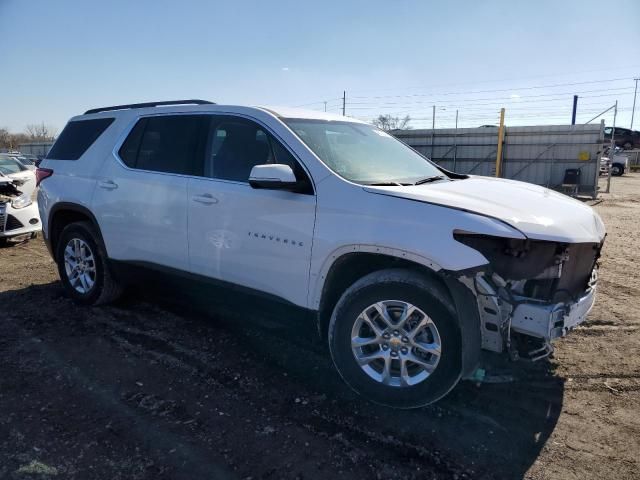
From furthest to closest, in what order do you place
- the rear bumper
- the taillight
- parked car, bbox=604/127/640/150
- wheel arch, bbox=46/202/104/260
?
1. parked car, bbox=604/127/640/150
2. the rear bumper
3. the taillight
4. wheel arch, bbox=46/202/104/260

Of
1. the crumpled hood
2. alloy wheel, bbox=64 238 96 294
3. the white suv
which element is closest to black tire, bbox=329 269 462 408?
the white suv

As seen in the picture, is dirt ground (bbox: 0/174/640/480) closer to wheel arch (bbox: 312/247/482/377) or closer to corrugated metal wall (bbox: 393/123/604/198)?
wheel arch (bbox: 312/247/482/377)

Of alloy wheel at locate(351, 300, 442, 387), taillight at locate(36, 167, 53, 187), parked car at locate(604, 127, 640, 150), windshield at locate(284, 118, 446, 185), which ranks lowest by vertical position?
alloy wheel at locate(351, 300, 442, 387)

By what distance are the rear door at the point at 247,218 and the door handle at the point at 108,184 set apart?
1014 mm

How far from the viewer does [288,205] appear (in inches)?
132

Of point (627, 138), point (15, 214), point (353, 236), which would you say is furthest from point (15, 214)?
point (627, 138)

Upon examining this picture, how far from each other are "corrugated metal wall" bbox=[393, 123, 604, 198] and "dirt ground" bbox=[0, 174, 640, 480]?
15124 mm

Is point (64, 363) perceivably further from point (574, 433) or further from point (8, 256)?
point (8, 256)

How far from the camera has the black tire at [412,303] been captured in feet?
9.46

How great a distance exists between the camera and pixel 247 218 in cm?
356

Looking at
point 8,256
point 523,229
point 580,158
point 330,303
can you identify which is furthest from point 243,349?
point 580,158

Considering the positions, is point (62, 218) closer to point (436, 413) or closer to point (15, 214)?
point (15, 214)

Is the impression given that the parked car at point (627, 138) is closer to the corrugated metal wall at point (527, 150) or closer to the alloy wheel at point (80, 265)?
the corrugated metal wall at point (527, 150)

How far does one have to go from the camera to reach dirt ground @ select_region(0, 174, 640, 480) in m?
2.60
